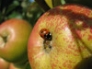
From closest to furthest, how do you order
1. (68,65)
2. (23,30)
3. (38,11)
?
(68,65) → (23,30) → (38,11)

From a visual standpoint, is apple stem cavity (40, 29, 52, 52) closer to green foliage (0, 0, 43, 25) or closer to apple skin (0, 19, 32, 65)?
apple skin (0, 19, 32, 65)

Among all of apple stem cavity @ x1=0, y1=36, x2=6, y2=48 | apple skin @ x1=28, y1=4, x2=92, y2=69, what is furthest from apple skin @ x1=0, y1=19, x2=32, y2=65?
apple skin @ x1=28, y1=4, x2=92, y2=69

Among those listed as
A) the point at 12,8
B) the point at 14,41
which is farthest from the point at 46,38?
the point at 12,8

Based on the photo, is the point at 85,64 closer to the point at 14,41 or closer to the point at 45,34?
Result: the point at 45,34

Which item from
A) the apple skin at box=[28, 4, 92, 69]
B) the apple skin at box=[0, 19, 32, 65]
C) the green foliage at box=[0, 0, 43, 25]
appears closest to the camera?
the apple skin at box=[28, 4, 92, 69]

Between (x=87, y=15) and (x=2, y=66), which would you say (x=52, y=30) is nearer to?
(x=87, y=15)

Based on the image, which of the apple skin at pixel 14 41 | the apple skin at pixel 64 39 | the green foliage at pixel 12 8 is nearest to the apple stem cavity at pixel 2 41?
the apple skin at pixel 14 41

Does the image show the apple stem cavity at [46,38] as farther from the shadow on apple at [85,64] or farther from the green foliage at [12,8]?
the green foliage at [12,8]

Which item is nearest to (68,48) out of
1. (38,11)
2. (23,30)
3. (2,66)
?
(23,30)
